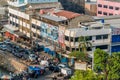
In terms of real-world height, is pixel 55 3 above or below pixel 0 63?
above

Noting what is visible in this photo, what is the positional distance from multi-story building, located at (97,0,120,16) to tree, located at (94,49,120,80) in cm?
2692

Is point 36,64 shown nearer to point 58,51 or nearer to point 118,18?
point 58,51

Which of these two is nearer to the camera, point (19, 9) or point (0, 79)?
point (0, 79)

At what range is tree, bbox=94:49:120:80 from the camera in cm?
2386

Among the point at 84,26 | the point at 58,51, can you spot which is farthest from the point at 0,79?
the point at 84,26

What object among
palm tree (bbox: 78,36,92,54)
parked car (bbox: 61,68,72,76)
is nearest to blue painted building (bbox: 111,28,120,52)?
palm tree (bbox: 78,36,92,54)

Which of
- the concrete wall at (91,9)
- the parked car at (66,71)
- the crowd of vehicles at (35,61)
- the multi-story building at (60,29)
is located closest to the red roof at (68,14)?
the multi-story building at (60,29)

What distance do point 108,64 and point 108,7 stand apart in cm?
2908

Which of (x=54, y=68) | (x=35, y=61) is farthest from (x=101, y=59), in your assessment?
(x=35, y=61)

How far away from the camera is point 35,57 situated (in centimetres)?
3669

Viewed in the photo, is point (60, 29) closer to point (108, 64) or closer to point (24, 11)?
point (24, 11)

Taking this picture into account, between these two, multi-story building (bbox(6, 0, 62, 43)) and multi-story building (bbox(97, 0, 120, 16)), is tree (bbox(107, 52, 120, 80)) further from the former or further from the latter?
multi-story building (bbox(97, 0, 120, 16))

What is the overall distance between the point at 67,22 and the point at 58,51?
344 centimetres

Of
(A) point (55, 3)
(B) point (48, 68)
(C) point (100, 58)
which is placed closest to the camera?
(C) point (100, 58)
